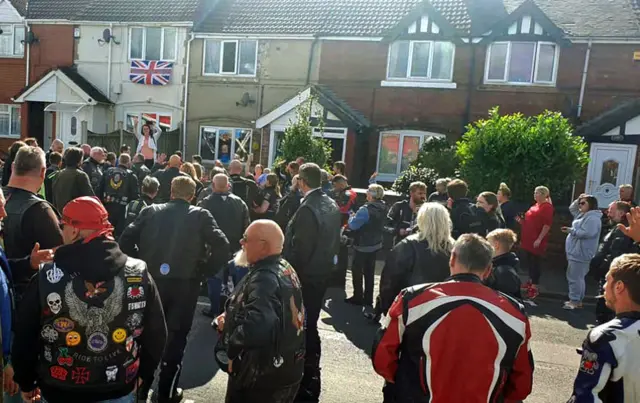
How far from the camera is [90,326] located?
3.00m

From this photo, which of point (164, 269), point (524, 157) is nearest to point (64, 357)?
point (164, 269)

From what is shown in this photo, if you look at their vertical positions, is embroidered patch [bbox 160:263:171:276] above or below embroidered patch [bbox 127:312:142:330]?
below

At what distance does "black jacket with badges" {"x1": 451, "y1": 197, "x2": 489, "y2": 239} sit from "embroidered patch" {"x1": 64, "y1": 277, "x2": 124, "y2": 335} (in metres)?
5.40

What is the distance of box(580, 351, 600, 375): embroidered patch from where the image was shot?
2.80 metres

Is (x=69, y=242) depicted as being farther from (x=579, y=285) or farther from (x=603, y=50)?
(x=603, y=50)

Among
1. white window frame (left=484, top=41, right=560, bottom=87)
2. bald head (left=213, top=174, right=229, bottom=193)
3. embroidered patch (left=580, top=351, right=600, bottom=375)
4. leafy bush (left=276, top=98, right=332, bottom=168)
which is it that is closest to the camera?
embroidered patch (left=580, top=351, right=600, bottom=375)

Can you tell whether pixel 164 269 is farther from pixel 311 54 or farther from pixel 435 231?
pixel 311 54

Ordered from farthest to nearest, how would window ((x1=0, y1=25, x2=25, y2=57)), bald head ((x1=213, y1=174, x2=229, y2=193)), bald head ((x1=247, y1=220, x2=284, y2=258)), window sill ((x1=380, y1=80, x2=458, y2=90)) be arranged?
window ((x1=0, y1=25, x2=25, y2=57)), window sill ((x1=380, y1=80, x2=458, y2=90)), bald head ((x1=213, y1=174, x2=229, y2=193)), bald head ((x1=247, y1=220, x2=284, y2=258))

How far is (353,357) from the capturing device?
6.32 metres

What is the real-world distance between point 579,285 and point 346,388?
5.36 metres

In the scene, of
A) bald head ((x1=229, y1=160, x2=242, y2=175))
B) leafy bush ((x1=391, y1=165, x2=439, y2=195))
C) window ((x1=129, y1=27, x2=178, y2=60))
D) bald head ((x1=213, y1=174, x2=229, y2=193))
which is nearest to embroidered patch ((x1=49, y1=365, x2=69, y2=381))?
bald head ((x1=213, y1=174, x2=229, y2=193))

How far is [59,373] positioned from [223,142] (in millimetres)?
19227

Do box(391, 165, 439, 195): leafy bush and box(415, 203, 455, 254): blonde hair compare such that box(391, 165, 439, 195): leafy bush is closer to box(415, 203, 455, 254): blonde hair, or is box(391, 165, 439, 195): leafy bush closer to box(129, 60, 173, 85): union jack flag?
box(415, 203, 455, 254): blonde hair

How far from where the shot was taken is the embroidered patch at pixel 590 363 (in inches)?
110
